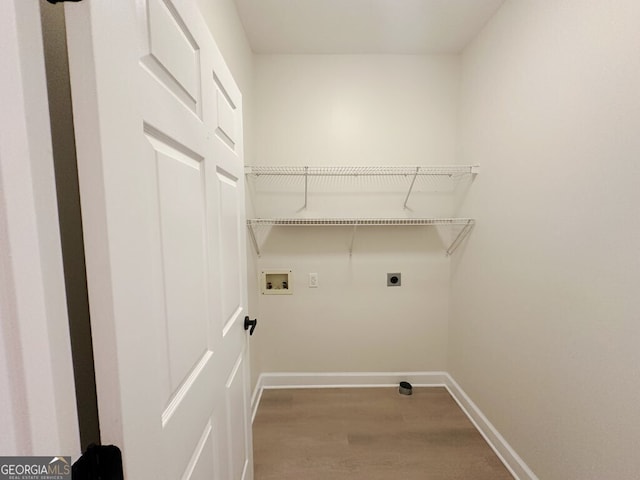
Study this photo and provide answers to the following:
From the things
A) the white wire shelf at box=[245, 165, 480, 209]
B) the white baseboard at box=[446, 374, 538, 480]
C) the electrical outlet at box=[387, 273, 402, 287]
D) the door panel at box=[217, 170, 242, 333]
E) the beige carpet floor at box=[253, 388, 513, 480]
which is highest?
the white wire shelf at box=[245, 165, 480, 209]

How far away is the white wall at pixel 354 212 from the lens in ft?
6.52

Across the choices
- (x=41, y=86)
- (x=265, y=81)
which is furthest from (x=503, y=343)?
(x=265, y=81)

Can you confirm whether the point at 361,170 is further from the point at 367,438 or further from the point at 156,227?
the point at 367,438

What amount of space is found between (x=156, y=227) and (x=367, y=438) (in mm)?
1778

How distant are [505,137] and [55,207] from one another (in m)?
1.93

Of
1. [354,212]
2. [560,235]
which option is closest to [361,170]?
[354,212]

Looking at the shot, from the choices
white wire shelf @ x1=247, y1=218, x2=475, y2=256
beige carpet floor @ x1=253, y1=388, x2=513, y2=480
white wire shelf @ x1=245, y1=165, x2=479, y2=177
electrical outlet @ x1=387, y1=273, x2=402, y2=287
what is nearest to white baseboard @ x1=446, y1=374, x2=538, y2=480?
beige carpet floor @ x1=253, y1=388, x2=513, y2=480

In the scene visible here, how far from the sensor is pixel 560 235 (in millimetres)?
1177

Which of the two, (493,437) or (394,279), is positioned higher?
(394,279)

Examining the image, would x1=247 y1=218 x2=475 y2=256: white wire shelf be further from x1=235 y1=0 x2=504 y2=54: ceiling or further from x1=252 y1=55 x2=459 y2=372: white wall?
x1=235 y1=0 x2=504 y2=54: ceiling

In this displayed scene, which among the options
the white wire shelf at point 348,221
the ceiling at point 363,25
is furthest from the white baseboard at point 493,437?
the ceiling at point 363,25

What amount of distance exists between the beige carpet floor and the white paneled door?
26.7 inches

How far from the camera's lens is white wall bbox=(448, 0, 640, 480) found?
3.07ft

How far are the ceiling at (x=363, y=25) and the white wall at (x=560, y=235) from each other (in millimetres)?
197
